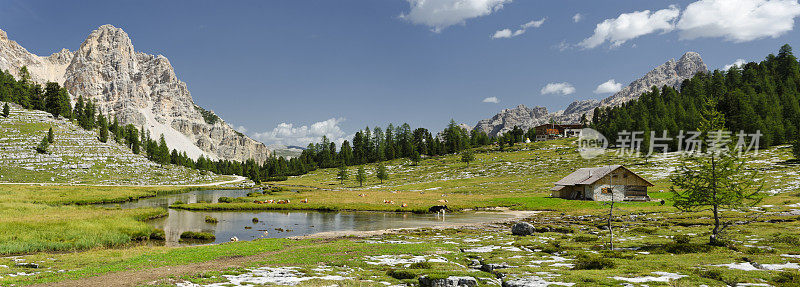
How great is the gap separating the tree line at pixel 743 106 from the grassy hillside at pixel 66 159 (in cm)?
18106

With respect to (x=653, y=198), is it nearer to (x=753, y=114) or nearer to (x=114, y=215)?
(x=753, y=114)

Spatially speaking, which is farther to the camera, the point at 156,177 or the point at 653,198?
the point at 156,177

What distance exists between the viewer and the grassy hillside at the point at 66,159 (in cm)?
11796

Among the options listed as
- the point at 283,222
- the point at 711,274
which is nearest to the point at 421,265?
the point at 711,274

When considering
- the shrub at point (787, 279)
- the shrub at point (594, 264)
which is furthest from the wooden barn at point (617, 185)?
the shrub at point (787, 279)

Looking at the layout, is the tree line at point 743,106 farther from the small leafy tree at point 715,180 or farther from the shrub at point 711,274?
the shrub at point 711,274

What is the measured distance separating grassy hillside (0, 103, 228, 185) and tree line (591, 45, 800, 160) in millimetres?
181060

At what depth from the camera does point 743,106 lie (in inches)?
4660

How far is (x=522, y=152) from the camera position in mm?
174250

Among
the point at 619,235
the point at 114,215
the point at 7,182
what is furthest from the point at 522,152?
the point at 7,182

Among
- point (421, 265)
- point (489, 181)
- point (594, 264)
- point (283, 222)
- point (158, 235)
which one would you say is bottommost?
point (283, 222)

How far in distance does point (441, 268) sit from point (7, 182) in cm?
14614

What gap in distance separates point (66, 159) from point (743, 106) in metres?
231
